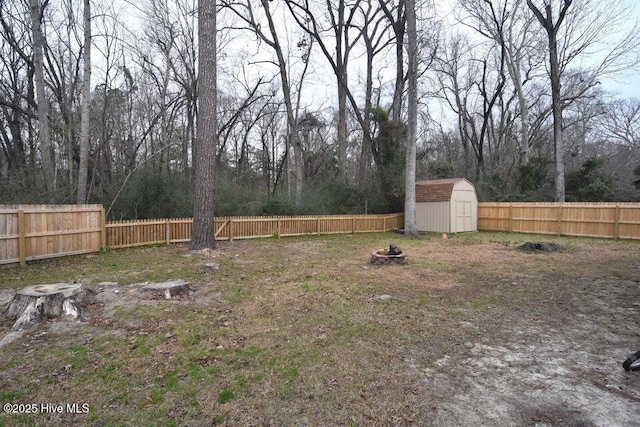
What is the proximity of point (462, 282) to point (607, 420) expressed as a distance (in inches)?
164

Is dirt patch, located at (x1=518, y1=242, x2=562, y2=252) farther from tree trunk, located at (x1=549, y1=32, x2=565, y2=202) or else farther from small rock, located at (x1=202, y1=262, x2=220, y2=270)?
small rock, located at (x1=202, y1=262, x2=220, y2=270)

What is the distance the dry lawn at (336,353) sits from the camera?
2.49 m

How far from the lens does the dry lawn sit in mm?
2486

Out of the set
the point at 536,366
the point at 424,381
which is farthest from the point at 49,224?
the point at 536,366

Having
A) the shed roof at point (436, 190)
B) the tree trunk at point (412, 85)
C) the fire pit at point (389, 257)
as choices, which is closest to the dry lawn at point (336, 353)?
the fire pit at point (389, 257)

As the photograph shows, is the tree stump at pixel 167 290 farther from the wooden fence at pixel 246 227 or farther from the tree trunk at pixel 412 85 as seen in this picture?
the tree trunk at pixel 412 85

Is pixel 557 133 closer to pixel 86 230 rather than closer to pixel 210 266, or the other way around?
pixel 210 266

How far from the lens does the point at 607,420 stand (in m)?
2.37

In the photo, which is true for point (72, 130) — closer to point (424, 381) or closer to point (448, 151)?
point (424, 381)

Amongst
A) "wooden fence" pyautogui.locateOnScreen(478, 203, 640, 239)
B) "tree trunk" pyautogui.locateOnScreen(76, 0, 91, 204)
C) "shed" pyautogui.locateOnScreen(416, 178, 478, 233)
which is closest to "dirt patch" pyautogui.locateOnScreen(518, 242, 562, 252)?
"wooden fence" pyautogui.locateOnScreen(478, 203, 640, 239)

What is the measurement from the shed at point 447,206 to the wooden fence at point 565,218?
97cm

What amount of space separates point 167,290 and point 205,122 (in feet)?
19.3

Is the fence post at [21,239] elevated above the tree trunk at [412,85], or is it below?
below

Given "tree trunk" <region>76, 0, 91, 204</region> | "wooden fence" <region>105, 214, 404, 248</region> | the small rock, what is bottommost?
the small rock
